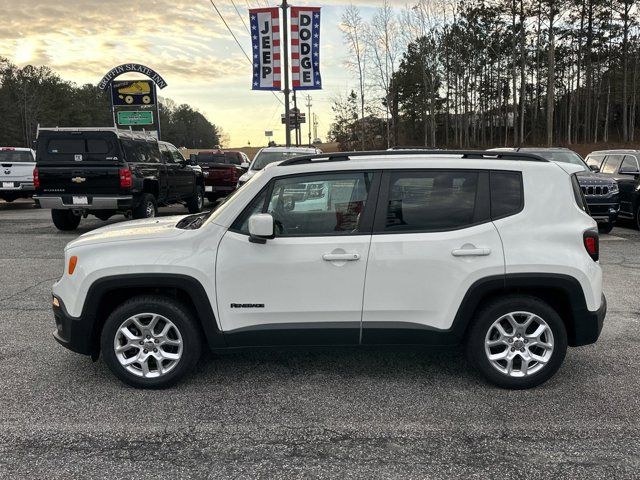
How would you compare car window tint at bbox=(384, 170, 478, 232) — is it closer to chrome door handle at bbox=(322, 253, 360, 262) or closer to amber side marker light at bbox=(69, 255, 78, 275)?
chrome door handle at bbox=(322, 253, 360, 262)

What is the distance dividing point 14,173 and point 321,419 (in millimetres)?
17911

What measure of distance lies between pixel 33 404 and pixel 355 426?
227cm

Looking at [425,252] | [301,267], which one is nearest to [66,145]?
[301,267]

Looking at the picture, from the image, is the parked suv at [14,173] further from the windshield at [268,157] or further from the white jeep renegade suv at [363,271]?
the white jeep renegade suv at [363,271]

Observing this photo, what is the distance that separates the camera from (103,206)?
10.9 metres

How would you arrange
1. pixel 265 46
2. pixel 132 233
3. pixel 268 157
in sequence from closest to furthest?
pixel 132 233, pixel 268 157, pixel 265 46

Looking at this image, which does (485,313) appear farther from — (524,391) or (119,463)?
(119,463)

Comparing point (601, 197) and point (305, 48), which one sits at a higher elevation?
point (305, 48)

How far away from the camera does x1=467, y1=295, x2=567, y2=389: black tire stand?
372cm

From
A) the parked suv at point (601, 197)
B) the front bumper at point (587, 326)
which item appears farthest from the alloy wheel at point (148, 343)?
the parked suv at point (601, 197)

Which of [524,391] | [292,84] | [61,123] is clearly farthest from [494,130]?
[524,391]

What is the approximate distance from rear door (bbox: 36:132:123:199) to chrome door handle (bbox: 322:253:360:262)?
8476 millimetres

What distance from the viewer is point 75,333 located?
3775 mm

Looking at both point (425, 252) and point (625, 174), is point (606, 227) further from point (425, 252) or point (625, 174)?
point (425, 252)
